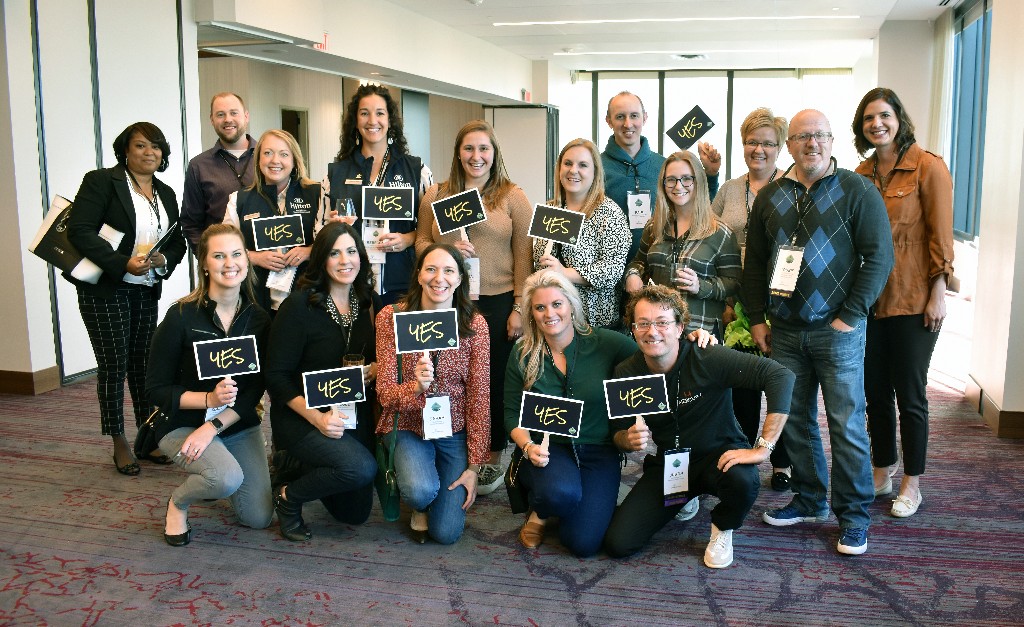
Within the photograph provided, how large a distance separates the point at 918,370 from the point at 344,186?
89.4 inches

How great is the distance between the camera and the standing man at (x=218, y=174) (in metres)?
3.85

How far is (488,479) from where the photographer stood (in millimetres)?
3578

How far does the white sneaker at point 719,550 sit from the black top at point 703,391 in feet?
0.87

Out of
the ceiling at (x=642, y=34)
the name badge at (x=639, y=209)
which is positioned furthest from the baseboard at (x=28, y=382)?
the name badge at (x=639, y=209)

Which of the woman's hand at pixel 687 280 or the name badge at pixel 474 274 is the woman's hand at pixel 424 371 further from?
the woman's hand at pixel 687 280

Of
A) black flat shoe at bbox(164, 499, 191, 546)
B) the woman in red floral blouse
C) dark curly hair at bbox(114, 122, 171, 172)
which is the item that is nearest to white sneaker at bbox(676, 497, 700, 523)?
the woman in red floral blouse

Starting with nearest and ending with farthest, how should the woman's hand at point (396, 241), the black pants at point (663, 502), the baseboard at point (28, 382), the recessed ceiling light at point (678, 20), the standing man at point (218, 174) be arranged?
the black pants at point (663, 502) → the woman's hand at point (396, 241) → the standing man at point (218, 174) → the baseboard at point (28, 382) → the recessed ceiling light at point (678, 20)

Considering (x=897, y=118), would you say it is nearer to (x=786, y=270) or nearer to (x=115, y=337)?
(x=786, y=270)

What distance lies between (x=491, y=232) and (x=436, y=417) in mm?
817

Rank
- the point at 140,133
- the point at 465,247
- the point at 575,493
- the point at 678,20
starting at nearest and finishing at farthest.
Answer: the point at 575,493 < the point at 465,247 < the point at 140,133 < the point at 678,20

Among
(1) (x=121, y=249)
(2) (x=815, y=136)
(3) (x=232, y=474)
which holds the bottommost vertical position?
(3) (x=232, y=474)

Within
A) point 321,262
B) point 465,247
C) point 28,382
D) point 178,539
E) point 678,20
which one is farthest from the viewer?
point 678,20

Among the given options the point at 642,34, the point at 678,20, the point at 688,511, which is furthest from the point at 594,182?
the point at 642,34

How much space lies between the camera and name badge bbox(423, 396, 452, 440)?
3.03 metres
